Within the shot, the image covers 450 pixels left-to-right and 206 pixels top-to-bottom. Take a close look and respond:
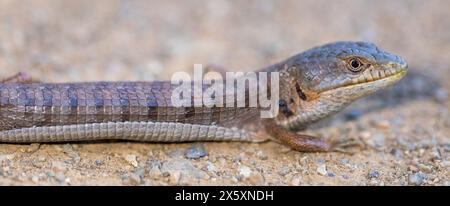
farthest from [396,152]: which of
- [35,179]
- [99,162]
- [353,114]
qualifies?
[35,179]

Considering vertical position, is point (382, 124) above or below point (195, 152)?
above

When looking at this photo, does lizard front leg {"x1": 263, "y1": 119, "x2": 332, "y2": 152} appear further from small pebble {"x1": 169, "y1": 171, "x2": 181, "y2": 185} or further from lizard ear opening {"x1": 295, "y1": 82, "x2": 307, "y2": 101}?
small pebble {"x1": 169, "y1": 171, "x2": 181, "y2": 185}

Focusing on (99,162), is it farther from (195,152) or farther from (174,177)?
(195,152)

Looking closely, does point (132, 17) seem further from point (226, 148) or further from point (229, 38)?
point (226, 148)

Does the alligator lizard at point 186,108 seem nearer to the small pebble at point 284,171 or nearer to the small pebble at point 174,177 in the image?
the small pebble at point 284,171

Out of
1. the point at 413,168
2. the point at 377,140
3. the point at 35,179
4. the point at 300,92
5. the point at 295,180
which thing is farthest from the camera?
the point at 377,140

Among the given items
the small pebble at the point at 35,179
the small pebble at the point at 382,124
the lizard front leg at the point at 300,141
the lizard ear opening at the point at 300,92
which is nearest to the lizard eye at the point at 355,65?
the lizard ear opening at the point at 300,92

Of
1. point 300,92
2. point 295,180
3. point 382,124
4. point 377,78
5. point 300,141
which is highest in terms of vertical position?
point 377,78
